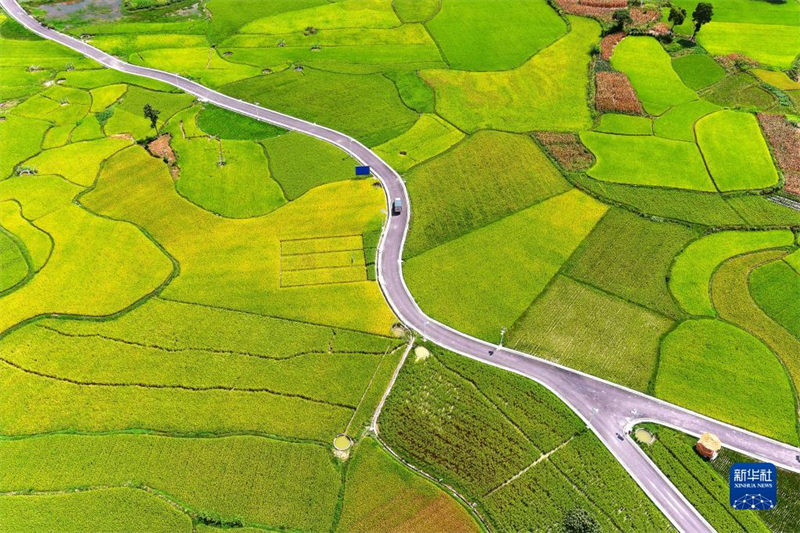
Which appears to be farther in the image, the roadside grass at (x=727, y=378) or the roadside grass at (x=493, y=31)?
the roadside grass at (x=493, y=31)

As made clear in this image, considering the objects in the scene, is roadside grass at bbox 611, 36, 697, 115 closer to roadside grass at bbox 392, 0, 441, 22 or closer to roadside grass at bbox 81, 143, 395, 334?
roadside grass at bbox 392, 0, 441, 22

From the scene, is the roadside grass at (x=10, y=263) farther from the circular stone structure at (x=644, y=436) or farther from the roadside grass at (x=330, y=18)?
the roadside grass at (x=330, y=18)

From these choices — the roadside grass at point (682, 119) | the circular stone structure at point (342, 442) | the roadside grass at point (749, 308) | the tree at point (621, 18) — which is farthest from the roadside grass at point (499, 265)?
the tree at point (621, 18)

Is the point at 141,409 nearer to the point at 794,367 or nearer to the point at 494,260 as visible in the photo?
the point at 494,260

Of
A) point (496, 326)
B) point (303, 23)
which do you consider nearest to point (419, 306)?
point (496, 326)

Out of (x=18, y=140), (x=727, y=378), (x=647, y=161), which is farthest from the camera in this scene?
(x=18, y=140)

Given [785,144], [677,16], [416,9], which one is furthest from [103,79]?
[785,144]

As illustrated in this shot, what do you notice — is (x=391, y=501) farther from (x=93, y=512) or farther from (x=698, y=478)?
(x=698, y=478)
